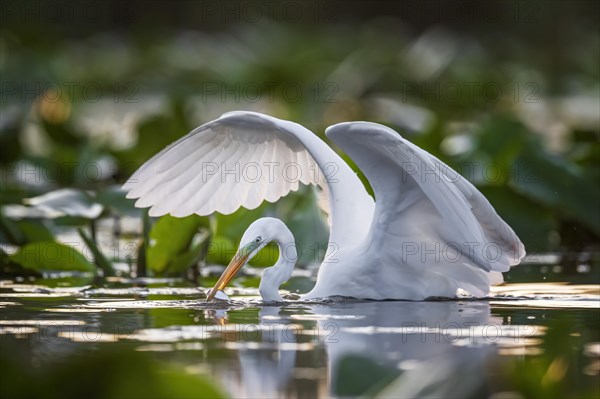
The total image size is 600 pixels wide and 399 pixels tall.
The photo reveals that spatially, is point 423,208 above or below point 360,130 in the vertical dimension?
below

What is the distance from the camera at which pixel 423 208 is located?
6449mm

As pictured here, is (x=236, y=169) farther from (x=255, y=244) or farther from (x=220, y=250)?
(x=255, y=244)

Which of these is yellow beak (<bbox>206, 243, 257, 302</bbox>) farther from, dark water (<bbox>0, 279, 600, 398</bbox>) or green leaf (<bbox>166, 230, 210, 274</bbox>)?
green leaf (<bbox>166, 230, 210, 274</bbox>)

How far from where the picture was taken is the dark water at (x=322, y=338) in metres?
3.78

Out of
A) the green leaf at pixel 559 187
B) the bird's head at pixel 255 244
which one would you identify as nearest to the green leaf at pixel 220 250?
the bird's head at pixel 255 244

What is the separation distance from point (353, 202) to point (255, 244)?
65 cm

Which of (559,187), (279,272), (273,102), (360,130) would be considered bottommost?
(279,272)

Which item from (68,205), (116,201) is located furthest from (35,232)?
(116,201)

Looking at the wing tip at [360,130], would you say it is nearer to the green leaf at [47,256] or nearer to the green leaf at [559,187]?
the green leaf at [47,256]

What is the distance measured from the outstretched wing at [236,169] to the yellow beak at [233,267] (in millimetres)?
559

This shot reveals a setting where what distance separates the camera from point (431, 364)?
15.1 feet

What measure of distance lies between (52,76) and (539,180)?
7114 millimetres

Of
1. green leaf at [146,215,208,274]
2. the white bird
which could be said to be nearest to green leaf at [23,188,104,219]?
green leaf at [146,215,208,274]

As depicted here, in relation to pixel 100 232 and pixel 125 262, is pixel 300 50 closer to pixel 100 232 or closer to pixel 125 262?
pixel 100 232
